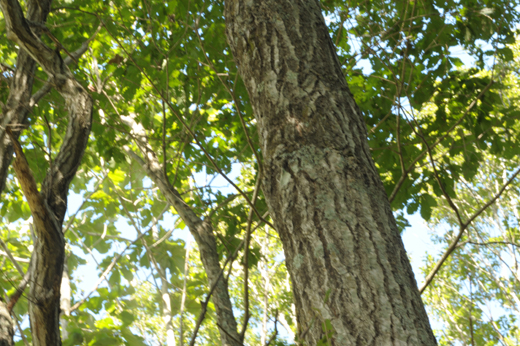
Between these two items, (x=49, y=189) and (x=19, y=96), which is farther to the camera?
(x=19, y=96)

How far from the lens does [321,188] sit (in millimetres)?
1129

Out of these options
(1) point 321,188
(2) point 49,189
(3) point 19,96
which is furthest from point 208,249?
(1) point 321,188

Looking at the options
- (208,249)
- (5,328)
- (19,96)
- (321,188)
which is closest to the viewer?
(321,188)

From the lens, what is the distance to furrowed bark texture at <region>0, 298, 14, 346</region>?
6.45ft

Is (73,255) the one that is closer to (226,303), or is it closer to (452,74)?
(226,303)

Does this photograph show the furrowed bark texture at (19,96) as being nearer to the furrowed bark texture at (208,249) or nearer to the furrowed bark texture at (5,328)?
the furrowed bark texture at (208,249)

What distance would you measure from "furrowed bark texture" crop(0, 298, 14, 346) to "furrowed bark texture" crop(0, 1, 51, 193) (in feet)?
2.77

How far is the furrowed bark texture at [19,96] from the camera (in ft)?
8.10

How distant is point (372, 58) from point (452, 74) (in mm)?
657

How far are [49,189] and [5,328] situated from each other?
2.39 feet

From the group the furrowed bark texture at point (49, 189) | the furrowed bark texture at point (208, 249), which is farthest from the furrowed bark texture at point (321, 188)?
the furrowed bark texture at point (208, 249)

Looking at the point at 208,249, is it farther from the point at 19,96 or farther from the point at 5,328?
the point at 19,96

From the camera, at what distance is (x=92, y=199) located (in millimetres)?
5570

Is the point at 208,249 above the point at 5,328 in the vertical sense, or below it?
above
